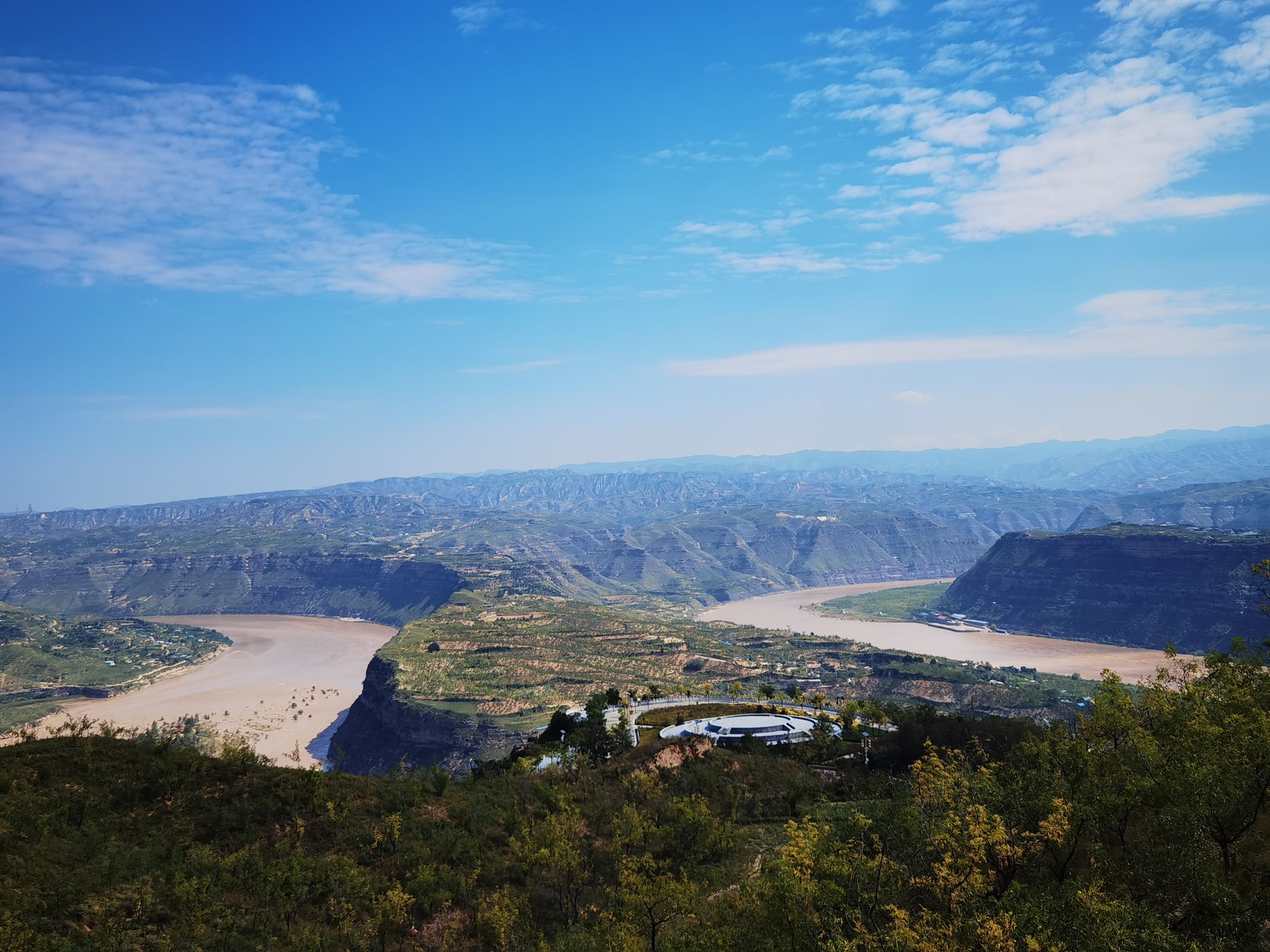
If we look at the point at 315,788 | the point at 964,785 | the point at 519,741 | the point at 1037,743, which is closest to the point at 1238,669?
the point at 1037,743

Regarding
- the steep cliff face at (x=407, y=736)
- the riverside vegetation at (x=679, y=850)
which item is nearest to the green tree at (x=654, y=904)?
the riverside vegetation at (x=679, y=850)

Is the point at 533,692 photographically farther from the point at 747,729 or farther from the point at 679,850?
the point at 679,850

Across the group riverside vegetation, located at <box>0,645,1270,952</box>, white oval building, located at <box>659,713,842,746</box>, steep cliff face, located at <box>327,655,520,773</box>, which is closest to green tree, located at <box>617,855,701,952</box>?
riverside vegetation, located at <box>0,645,1270,952</box>

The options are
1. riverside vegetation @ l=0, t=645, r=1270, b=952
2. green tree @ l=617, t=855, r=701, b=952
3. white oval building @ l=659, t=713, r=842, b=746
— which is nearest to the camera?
riverside vegetation @ l=0, t=645, r=1270, b=952

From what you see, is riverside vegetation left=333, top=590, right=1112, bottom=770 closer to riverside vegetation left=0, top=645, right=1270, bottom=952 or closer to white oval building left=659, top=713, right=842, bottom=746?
white oval building left=659, top=713, right=842, bottom=746

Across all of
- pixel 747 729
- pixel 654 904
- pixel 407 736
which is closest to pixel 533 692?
pixel 407 736
